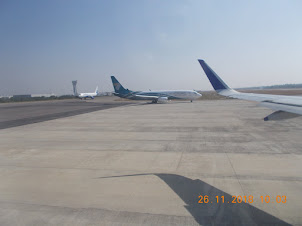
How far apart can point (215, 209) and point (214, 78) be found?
524 centimetres

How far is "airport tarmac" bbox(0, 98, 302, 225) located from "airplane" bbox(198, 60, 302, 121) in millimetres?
2207

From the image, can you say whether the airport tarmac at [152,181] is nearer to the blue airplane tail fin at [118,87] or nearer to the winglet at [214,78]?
the winglet at [214,78]

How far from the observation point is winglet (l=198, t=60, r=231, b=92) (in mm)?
8055

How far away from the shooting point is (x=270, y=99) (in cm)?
611

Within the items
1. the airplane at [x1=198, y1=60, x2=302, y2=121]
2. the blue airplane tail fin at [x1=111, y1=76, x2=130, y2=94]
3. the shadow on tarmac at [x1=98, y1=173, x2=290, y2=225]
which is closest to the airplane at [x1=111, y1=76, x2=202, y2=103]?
the blue airplane tail fin at [x1=111, y1=76, x2=130, y2=94]

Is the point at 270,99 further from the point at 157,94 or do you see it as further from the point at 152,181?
the point at 157,94

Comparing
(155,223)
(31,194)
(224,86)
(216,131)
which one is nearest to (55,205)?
(31,194)

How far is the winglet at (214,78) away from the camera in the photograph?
8.05 m

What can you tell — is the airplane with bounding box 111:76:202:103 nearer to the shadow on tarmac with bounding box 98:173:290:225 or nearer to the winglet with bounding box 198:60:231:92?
the winglet with bounding box 198:60:231:92

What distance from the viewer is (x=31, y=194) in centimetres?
584

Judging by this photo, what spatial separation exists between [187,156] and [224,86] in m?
3.40
